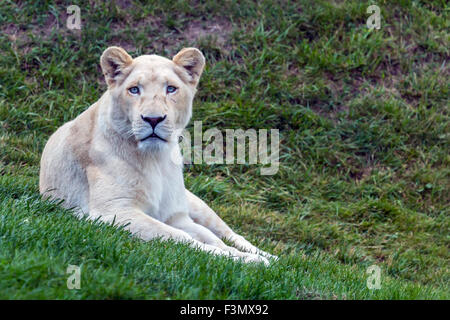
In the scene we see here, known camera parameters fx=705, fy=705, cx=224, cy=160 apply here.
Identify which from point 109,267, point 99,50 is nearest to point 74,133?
point 109,267

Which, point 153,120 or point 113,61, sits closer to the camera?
point 153,120

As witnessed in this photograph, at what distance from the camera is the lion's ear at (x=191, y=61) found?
236 inches

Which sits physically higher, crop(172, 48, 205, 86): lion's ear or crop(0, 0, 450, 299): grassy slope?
crop(172, 48, 205, 86): lion's ear

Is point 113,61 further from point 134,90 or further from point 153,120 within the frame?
point 153,120

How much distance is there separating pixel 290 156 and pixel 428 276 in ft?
8.12

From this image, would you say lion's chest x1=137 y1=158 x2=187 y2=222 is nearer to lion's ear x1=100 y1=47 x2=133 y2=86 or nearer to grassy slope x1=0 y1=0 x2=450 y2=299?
lion's ear x1=100 y1=47 x2=133 y2=86

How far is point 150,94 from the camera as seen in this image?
555cm

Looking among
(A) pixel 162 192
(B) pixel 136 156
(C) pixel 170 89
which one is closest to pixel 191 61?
(C) pixel 170 89

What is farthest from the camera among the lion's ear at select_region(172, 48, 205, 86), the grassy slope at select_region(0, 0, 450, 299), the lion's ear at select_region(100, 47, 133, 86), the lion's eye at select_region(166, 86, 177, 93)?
the grassy slope at select_region(0, 0, 450, 299)

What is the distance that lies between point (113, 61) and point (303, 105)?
397cm

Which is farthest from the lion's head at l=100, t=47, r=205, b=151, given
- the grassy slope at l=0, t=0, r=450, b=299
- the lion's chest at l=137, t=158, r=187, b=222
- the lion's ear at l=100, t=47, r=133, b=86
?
the grassy slope at l=0, t=0, r=450, b=299

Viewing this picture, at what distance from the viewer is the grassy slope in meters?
7.67

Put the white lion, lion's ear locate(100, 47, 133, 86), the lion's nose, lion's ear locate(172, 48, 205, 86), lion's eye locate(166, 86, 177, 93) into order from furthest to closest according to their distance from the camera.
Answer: lion's ear locate(172, 48, 205, 86) → lion's ear locate(100, 47, 133, 86) → lion's eye locate(166, 86, 177, 93) → the white lion → the lion's nose

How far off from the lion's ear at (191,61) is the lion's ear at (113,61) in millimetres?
427
